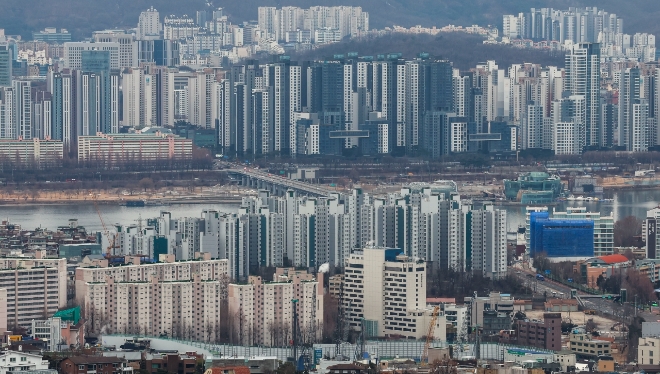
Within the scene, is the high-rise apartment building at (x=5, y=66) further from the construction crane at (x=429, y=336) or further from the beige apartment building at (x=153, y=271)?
the construction crane at (x=429, y=336)

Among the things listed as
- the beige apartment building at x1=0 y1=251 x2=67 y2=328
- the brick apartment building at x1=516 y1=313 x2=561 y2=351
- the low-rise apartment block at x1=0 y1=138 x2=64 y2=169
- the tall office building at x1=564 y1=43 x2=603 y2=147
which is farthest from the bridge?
the brick apartment building at x1=516 y1=313 x2=561 y2=351

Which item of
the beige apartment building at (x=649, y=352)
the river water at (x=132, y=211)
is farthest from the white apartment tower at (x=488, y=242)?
the beige apartment building at (x=649, y=352)

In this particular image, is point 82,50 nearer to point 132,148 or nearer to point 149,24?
point 132,148

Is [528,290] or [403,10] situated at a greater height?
[403,10]

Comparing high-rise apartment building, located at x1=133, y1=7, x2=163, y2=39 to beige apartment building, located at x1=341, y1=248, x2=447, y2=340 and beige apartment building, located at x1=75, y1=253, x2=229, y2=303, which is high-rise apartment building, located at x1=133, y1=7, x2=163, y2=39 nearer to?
beige apartment building, located at x1=75, y1=253, x2=229, y2=303

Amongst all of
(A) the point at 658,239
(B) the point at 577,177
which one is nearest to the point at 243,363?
(A) the point at 658,239

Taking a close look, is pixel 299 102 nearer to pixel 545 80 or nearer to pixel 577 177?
pixel 545 80
